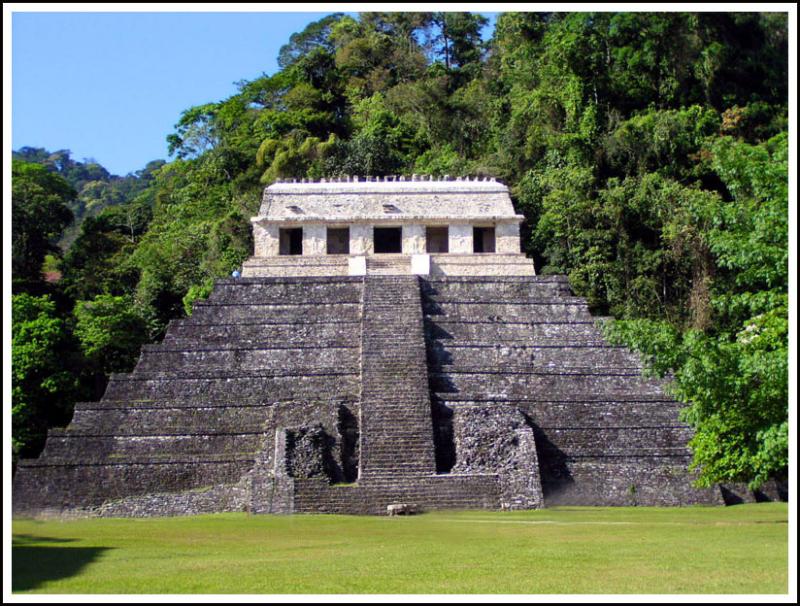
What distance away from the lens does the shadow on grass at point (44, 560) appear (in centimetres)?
1055

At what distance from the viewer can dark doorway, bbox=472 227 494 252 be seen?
28.1 m

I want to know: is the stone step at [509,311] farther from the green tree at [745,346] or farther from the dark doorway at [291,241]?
the green tree at [745,346]

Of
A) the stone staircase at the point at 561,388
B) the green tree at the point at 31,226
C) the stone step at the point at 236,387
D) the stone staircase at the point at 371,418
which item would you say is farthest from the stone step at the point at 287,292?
the green tree at the point at 31,226

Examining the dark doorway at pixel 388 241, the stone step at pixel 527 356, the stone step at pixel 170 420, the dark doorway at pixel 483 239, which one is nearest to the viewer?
the stone step at pixel 170 420

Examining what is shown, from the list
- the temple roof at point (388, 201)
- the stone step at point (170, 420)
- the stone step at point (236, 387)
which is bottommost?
the stone step at point (170, 420)

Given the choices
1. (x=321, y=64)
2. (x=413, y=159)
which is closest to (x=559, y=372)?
(x=413, y=159)

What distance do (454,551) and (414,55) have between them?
118 feet

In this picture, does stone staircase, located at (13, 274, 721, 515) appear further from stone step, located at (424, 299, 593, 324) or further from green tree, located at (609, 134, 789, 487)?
green tree, located at (609, 134, 789, 487)

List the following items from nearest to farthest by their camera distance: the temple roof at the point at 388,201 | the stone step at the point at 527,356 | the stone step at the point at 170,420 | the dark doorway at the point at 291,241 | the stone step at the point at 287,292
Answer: the stone step at the point at 170,420 < the stone step at the point at 527,356 < the stone step at the point at 287,292 < the temple roof at the point at 388,201 < the dark doorway at the point at 291,241

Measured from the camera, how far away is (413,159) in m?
38.6

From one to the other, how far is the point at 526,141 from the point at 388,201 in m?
7.86

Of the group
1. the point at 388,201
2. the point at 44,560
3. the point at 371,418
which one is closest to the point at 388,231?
the point at 388,201

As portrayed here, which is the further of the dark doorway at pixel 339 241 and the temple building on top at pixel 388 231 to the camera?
the dark doorway at pixel 339 241

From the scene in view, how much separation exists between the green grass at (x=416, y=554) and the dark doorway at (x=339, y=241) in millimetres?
11848
